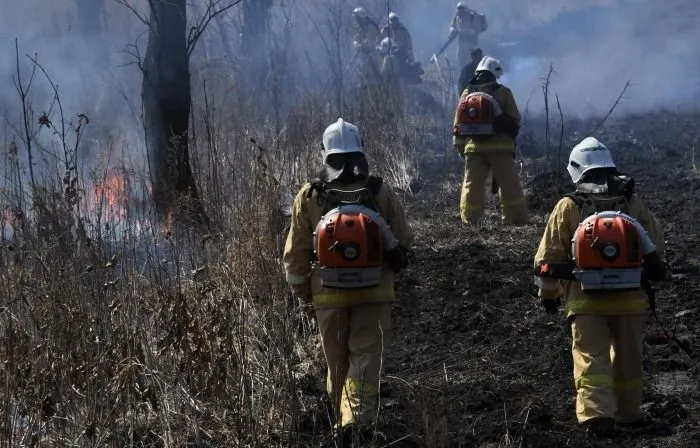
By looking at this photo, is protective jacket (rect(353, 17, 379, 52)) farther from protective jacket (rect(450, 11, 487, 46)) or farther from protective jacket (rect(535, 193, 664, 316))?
protective jacket (rect(535, 193, 664, 316))

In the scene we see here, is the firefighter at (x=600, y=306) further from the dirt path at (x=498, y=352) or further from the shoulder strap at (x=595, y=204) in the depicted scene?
the dirt path at (x=498, y=352)

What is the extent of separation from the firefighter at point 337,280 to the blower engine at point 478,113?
164 inches

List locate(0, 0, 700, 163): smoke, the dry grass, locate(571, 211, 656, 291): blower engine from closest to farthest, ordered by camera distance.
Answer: the dry grass → locate(571, 211, 656, 291): blower engine → locate(0, 0, 700, 163): smoke

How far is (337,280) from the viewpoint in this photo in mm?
4949

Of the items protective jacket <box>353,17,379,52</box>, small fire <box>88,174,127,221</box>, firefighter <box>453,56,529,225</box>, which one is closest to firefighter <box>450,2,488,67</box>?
protective jacket <box>353,17,379,52</box>

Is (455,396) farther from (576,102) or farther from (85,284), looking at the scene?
(576,102)

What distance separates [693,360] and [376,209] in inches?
83.5

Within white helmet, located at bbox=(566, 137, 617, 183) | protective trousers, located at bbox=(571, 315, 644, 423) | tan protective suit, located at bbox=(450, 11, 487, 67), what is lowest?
protective trousers, located at bbox=(571, 315, 644, 423)

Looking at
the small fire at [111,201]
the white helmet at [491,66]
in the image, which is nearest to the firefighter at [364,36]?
the white helmet at [491,66]

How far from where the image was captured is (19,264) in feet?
18.8

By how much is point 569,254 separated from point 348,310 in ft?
3.48

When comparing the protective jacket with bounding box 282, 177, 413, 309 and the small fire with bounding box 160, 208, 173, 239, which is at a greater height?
the small fire with bounding box 160, 208, 173, 239

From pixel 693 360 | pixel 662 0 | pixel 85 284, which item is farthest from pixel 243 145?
pixel 662 0

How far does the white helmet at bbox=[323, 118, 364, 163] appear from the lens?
5.11 metres
